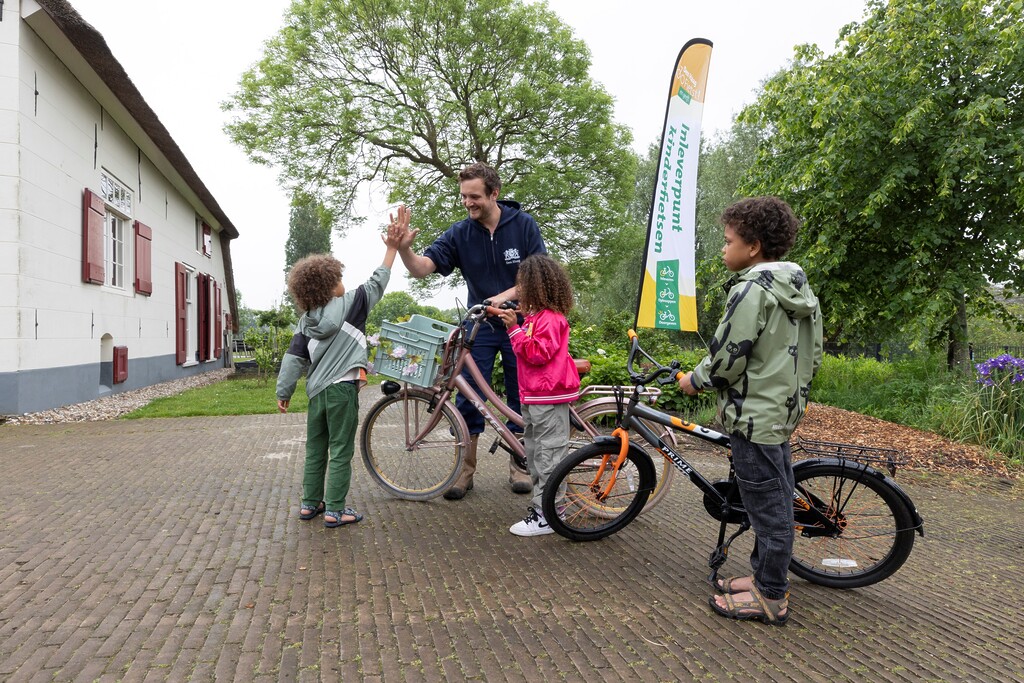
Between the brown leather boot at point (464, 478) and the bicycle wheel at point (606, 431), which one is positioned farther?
the brown leather boot at point (464, 478)

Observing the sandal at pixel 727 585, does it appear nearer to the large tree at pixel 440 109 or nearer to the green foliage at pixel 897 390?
the green foliage at pixel 897 390

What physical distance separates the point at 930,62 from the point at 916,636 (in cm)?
909

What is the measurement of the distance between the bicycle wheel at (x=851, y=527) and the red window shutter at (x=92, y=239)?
32.0 ft

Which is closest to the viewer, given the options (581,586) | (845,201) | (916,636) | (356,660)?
(356,660)

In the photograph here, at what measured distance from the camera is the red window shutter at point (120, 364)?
1069cm

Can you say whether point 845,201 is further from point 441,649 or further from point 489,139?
point 489,139

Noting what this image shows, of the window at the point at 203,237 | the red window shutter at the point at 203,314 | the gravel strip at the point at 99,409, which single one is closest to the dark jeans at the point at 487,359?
the gravel strip at the point at 99,409

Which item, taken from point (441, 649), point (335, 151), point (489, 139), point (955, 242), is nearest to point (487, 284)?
point (441, 649)

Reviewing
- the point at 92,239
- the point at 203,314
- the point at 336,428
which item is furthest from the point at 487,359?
the point at 203,314

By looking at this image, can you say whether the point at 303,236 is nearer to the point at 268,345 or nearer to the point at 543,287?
the point at 268,345

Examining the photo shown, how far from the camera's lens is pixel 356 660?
219 cm

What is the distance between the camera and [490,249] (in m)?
4.18

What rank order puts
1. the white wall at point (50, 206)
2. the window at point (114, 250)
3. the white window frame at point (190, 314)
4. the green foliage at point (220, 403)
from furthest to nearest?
the white window frame at point (190, 314) < the window at point (114, 250) < the green foliage at point (220, 403) < the white wall at point (50, 206)

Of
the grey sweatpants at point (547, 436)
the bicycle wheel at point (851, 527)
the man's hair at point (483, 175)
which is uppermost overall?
the man's hair at point (483, 175)
